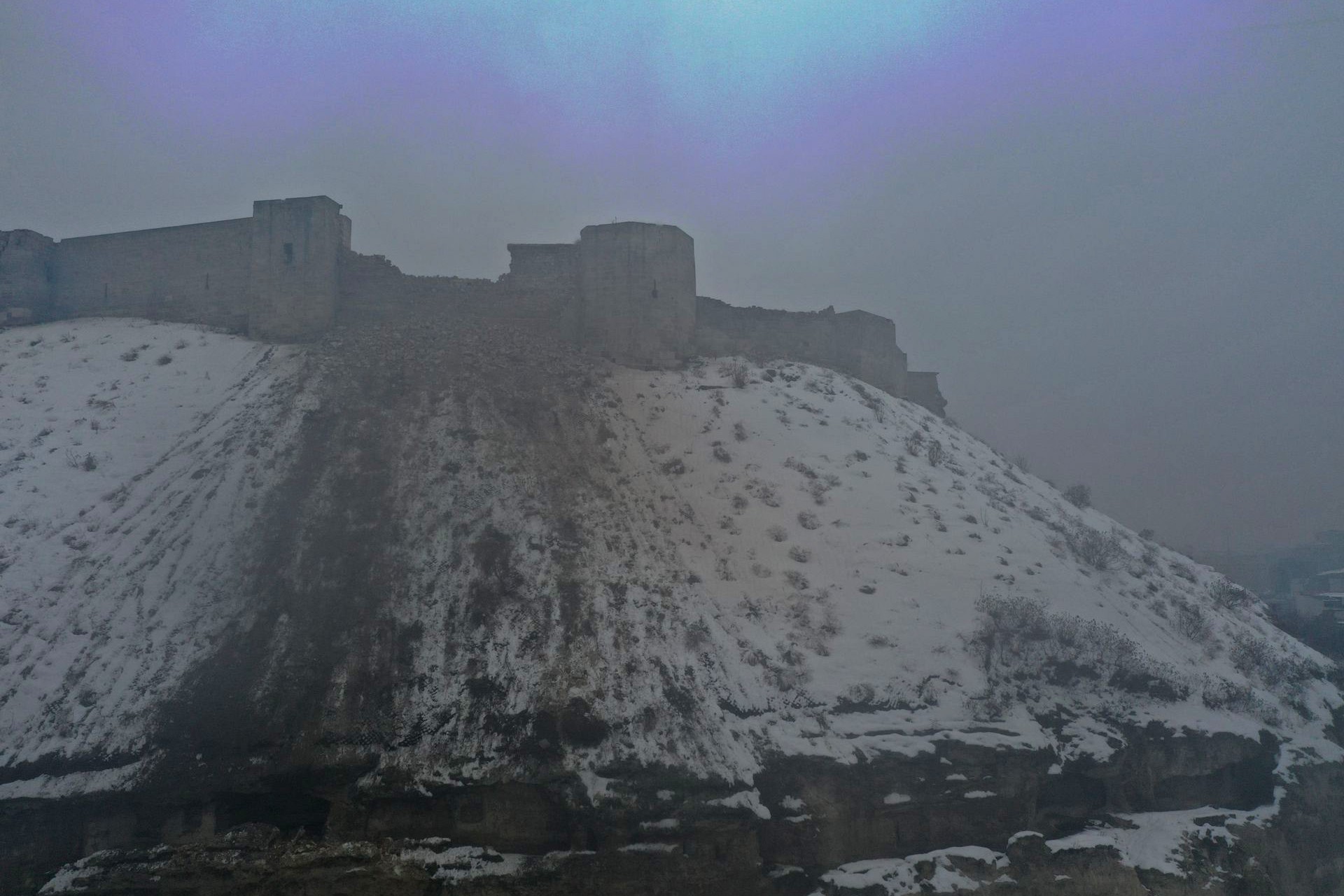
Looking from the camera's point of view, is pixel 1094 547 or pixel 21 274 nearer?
pixel 1094 547

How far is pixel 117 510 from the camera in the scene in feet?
65.1

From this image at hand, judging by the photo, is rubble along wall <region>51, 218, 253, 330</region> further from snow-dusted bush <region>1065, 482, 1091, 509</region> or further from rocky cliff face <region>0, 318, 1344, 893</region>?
snow-dusted bush <region>1065, 482, 1091, 509</region>

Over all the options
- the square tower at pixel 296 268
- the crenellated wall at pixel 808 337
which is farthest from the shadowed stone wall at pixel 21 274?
the crenellated wall at pixel 808 337

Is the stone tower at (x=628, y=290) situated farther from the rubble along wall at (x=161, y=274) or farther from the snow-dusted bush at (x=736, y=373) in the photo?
the rubble along wall at (x=161, y=274)

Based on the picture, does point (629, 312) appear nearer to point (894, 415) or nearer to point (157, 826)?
point (894, 415)

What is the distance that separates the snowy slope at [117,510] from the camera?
1603cm

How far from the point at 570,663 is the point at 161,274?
60.9 ft

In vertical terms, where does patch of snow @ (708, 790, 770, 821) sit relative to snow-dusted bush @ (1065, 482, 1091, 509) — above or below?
below

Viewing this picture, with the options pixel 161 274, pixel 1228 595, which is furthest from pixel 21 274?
pixel 1228 595

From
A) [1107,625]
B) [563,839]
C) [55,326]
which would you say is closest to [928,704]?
[1107,625]

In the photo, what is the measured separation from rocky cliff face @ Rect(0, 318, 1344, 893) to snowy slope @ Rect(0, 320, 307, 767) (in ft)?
0.28

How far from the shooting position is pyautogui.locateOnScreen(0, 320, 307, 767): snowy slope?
1603 centimetres

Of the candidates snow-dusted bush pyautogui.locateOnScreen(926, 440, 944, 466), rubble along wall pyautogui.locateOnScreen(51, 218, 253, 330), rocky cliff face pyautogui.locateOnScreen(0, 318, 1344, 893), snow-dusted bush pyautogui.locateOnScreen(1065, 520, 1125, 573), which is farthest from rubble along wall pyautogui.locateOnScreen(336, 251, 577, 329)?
snow-dusted bush pyautogui.locateOnScreen(1065, 520, 1125, 573)

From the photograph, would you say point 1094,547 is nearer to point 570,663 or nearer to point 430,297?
point 570,663
